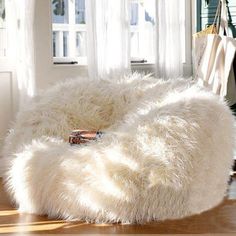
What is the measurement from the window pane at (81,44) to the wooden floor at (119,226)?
2078 millimetres

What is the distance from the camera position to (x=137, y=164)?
2.87 metres

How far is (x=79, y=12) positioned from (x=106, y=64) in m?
0.57

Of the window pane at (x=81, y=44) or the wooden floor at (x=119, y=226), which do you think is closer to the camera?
the wooden floor at (x=119, y=226)

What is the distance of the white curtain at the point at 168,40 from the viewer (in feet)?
16.3

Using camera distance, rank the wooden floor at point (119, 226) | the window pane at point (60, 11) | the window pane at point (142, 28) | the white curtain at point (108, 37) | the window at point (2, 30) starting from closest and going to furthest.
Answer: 1. the wooden floor at point (119, 226)
2. the window at point (2, 30)
3. the white curtain at point (108, 37)
4. the window pane at point (60, 11)
5. the window pane at point (142, 28)

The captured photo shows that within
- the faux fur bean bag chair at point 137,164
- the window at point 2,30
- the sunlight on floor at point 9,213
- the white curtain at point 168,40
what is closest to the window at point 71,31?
the white curtain at point 168,40

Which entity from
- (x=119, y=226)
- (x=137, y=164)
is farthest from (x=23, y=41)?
(x=119, y=226)

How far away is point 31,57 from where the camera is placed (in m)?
4.19

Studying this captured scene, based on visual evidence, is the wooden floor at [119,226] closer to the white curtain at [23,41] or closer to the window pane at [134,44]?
the white curtain at [23,41]

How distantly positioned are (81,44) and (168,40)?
0.76 meters

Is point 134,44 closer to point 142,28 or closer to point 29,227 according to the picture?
point 142,28

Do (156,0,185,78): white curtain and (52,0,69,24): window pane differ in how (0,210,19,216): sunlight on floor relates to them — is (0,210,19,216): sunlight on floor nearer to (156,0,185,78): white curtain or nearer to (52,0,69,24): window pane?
(52,0,69,24): window pane

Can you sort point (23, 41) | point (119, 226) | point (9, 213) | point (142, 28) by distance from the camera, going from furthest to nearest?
point (142, 28) < point (23, 41) < point (9, 213) < point (119, 226)

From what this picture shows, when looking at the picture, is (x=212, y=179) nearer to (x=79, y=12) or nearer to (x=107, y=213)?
(x=107, y=213)
